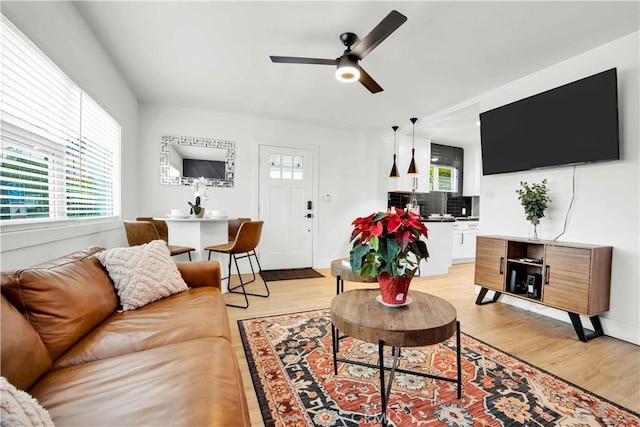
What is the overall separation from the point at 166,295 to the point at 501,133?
3.46m

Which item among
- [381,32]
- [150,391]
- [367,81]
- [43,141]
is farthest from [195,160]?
[150,391]

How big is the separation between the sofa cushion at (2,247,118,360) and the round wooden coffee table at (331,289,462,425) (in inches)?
44.3

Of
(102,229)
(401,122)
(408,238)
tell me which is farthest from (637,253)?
(102,229)

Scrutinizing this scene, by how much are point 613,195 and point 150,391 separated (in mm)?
3367

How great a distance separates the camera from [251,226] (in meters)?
3.06

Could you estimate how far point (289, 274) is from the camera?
4.35 m

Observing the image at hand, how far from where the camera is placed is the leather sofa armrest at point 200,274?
6.75 feet

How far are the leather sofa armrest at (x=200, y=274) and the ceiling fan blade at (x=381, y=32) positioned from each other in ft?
6.30

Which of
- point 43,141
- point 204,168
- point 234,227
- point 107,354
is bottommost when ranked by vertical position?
point 107,354

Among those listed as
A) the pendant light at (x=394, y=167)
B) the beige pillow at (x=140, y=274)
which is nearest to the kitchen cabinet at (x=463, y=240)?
the pendant light at (x=394, y=167)

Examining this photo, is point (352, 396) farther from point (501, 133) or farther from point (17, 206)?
point (501, 133)

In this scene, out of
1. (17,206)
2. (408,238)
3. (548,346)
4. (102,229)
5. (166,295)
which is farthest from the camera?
(102,229)

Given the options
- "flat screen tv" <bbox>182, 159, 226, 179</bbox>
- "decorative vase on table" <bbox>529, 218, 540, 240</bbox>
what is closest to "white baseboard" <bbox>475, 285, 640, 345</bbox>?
"decorative vase on table" <bbox>529, 218, 540, 240</bbox>

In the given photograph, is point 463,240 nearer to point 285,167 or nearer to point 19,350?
point 285,167
